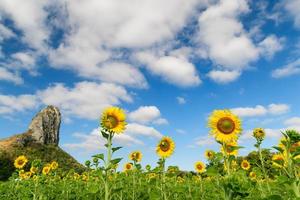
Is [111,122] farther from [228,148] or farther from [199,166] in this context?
[199,166]

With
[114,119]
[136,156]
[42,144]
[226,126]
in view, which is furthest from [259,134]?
[42,144]

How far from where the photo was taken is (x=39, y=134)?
243 feet

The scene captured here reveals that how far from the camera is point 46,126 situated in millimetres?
76750

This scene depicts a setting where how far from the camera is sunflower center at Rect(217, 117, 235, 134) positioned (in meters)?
7.69

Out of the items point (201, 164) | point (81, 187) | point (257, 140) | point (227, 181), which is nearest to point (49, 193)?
point (81, 187)

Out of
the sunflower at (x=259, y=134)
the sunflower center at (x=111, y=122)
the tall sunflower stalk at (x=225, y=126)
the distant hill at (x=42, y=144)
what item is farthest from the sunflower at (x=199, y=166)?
the distant hill at (x=42, y=144)

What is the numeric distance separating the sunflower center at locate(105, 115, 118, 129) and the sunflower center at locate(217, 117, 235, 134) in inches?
88.2

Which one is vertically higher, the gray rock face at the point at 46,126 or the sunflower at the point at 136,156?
the gray rock face at the point at 46,126

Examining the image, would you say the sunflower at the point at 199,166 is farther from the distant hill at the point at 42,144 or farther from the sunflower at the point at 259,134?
the distant hill at the point at 42,144

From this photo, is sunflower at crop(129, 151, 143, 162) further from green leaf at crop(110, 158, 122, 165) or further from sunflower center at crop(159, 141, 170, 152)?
green leaf at crop(110, 158, 122, 165)

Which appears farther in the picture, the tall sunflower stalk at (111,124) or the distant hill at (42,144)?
the distant hill at (42,144)

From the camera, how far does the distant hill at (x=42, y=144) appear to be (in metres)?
64.0

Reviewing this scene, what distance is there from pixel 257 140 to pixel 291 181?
5.09 meters

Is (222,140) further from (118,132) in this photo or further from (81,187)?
(81,187)
